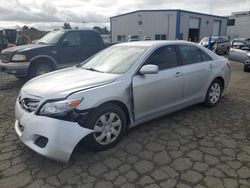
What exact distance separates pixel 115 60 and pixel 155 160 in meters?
1.84

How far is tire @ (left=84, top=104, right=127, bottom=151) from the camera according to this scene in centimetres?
302

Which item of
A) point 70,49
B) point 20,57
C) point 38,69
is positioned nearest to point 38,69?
point 38,69

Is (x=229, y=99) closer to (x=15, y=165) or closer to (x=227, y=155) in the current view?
(x=227, y=155)

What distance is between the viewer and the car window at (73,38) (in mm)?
7914

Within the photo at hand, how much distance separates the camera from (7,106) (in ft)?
17.6

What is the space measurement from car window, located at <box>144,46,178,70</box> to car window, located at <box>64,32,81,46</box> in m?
4.81

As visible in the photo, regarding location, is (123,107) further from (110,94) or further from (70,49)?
(70,49)

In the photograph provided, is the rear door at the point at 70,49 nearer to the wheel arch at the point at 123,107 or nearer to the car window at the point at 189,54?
the car window at the point at 189,54

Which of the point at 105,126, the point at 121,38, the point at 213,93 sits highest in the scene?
the point at 105,126

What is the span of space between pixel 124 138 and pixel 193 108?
2115 millimetres

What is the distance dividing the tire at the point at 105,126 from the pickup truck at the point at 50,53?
4.85m

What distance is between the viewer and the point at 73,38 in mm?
8055

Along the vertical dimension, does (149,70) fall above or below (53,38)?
below

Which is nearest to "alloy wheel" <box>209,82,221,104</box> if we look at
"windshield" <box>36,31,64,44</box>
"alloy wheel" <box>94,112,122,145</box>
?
"alloy wheel" <box>94,112,122,145</box>
